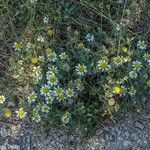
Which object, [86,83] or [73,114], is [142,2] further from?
[73,114]

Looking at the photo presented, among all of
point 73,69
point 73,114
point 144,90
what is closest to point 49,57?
point 73,69

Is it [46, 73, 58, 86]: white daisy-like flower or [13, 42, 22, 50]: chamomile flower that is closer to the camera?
[46, 73, 58, 86]: white daisy-like flower

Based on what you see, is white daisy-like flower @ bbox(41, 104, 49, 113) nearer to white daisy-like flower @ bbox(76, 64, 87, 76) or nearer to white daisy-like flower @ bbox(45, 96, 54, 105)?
white daisy-like flower @ bbox(45, 96, 54, 105)

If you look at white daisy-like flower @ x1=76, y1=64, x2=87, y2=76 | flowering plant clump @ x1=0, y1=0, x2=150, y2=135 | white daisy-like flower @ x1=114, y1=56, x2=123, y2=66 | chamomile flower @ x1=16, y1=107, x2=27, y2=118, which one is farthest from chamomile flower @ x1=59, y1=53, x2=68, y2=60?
chamomile flower @ x1=16, y1=107, x2=27, y2=118

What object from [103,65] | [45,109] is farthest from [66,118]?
[103,65]

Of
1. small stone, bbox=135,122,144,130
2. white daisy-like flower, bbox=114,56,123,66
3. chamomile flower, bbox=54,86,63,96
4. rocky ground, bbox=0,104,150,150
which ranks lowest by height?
rocky ground, bbox=0,104,150,150

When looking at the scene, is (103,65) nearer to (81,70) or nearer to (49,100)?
(81,70)

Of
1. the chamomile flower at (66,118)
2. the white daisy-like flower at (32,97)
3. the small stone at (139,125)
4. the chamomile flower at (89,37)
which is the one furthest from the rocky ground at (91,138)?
the chamomile flower at (89,37)

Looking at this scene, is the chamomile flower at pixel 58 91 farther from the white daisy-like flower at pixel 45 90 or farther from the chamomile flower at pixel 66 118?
the chamomile flower at pixel 66 118
